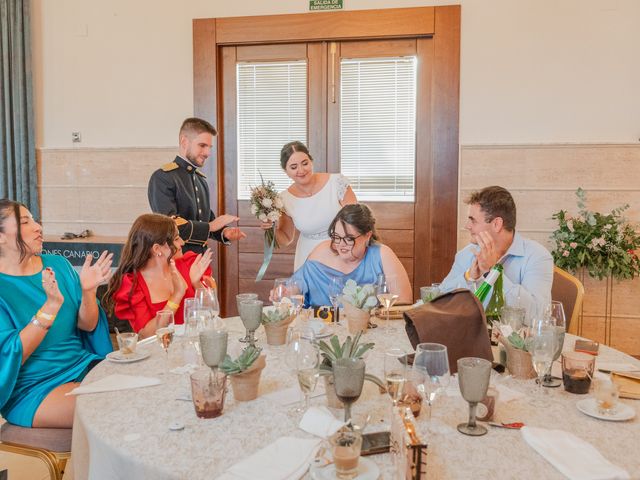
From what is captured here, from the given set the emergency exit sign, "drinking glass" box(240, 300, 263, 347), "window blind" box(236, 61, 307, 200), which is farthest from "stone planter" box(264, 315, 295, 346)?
the emergency exit sign

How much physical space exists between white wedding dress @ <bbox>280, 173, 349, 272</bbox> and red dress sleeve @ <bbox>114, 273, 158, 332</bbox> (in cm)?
154

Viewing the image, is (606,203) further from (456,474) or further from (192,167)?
(456,474)

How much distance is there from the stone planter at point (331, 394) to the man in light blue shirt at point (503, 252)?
114cm

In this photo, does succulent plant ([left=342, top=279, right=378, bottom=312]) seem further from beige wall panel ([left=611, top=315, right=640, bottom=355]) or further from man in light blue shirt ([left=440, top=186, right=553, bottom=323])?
beige wall panel ([left=611, top=315, right=640, bottom=355])

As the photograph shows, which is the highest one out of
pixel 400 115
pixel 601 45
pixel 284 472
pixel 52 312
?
pixel 601 45

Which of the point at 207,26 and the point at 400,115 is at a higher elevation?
the point at 207,26

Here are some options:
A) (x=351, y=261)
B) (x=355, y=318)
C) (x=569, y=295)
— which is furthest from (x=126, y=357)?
(x=569, y=295)

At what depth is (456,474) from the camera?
1.23m

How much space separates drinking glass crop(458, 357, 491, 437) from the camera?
1399 millimetres

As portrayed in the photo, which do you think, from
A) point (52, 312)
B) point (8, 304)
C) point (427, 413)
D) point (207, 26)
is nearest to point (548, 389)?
point (427, 413)

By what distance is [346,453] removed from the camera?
1184mm

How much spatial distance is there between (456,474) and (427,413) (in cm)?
27

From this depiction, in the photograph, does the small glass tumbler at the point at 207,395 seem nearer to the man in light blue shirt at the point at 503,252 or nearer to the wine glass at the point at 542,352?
the wine glass at the point at 542,352

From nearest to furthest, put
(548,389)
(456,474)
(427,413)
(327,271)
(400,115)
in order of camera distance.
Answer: (456,474) → (427,413) → (548,389) → (327,271) → (400,115)
